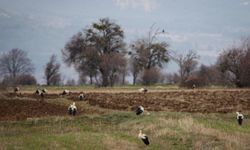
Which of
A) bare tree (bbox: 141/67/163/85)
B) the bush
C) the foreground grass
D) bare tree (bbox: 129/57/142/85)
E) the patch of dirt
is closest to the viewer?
the foreground grass

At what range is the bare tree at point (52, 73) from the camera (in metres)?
79.5

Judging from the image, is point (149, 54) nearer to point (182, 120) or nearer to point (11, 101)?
point (11, 101)

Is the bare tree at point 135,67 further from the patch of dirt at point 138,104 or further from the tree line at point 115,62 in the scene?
the patch of dirt at point 138,104

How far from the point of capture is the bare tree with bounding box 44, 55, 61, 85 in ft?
261

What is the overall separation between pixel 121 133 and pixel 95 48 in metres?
54.2

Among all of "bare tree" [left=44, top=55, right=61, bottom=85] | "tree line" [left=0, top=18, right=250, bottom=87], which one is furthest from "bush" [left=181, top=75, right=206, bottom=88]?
"bare tree" [left=44, top=55, right=61, bottom=85]

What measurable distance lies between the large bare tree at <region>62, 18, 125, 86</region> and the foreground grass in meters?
45.8

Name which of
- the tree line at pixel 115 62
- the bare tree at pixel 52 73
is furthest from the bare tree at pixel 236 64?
the bare tree at pixel 52 73

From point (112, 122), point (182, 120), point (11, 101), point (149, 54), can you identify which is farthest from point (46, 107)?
point (149, 54)

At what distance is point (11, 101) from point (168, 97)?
14.8m

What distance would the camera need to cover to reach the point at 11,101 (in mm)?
34156

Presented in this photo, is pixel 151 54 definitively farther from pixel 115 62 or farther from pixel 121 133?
pixel 121 133

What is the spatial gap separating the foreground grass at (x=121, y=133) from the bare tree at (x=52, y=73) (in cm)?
5337

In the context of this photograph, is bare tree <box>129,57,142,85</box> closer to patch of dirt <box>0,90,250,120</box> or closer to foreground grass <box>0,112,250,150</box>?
patch of dirt <box>0,90,250,120</box>
